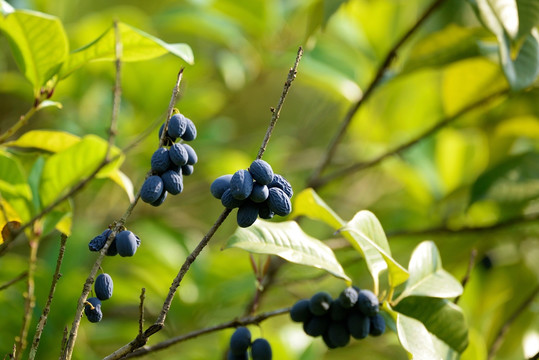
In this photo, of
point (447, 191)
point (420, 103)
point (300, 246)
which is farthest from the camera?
point (420, 103)

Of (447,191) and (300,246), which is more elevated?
(447,191)

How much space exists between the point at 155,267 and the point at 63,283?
376 millimetres

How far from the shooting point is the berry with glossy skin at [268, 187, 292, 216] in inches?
29.2

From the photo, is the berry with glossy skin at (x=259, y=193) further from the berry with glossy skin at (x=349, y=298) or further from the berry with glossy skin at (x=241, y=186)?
the berry with glossy skin at (x=349, y=298)

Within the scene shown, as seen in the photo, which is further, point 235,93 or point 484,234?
point 235,93

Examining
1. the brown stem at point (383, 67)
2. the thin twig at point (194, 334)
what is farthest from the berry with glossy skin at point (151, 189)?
the brown stem at point (383, 67)

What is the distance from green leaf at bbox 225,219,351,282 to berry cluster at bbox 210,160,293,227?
9 cm

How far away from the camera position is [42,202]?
3.43ft

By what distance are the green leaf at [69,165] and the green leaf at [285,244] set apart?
277mm

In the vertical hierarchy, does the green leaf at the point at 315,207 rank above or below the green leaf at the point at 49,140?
above

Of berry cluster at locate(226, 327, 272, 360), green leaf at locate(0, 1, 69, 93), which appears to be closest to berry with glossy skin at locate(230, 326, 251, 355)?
berry cluster at locate(226, 327, 272, 360)

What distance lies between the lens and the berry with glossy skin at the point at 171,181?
0.76 meters

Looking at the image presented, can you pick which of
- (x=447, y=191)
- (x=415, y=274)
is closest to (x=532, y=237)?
(x=447, y=191)

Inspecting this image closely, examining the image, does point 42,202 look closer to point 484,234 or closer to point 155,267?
point 155,267
